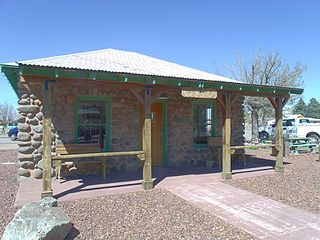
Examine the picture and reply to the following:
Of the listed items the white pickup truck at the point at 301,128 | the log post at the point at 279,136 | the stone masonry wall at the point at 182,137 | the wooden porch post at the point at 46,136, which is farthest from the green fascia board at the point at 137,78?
the white pickup truck at the point at 301,128

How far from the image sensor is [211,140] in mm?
10227

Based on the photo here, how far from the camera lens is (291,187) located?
7441 millimetres

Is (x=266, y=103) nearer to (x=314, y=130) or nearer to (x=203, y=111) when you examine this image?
(x=314, y=130)

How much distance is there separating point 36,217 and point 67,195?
2321 mm

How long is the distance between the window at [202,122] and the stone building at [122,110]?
4 centimetres

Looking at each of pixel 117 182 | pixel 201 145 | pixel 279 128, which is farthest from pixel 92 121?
pixel 279 128

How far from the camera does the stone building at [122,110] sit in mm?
7023

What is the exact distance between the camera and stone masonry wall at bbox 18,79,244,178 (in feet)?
26.5

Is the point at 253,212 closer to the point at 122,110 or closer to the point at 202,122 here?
the point at 122,110

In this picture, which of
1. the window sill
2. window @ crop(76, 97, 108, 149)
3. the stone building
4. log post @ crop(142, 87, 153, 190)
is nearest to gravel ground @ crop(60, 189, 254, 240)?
log post @ crop(142, 87, 153, 190)

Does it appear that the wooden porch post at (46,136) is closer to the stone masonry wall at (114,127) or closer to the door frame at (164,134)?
the stone masonry wall at (114,127)

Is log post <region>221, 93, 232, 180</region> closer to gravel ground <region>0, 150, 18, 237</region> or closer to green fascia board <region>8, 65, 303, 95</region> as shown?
green fascia board <region>8, 65, 303, 95</region>

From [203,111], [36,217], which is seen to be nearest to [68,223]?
[36,217]

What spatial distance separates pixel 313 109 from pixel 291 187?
221ft
